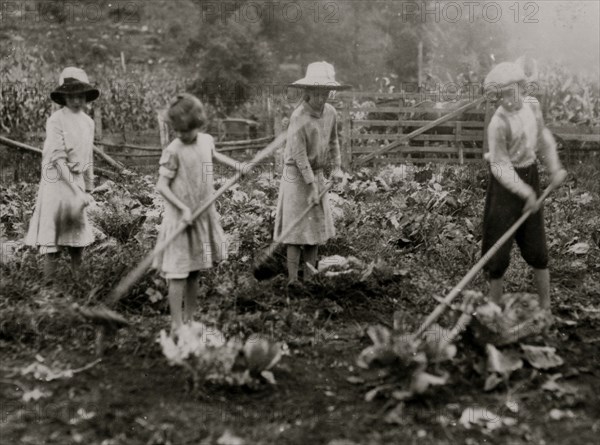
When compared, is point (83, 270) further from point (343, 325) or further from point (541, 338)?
point (541, 338)

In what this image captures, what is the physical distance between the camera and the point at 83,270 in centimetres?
485

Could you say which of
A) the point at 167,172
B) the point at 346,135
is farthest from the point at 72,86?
the point at 346,135

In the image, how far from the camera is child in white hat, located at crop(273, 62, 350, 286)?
476 centimetres

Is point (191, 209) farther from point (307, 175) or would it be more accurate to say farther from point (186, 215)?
point (307, 175)

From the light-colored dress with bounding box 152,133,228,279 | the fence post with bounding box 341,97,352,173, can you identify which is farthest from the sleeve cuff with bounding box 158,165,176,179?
the fence post with bounding box 341,97,352,173

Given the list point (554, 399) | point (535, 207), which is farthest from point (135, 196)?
point (554, 399)

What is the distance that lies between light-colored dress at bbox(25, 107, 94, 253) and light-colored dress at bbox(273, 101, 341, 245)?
1.46 m

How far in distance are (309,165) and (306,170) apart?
0.06 m

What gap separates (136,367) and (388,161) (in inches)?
329

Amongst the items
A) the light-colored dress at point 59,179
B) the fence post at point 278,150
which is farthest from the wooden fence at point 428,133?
the light-colored dress at point 59,179

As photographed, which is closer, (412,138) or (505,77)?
(505,77)

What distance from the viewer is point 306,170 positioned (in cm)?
478

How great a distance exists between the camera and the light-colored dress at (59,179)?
4.62 metres

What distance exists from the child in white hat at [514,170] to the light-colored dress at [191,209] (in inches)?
70.3
